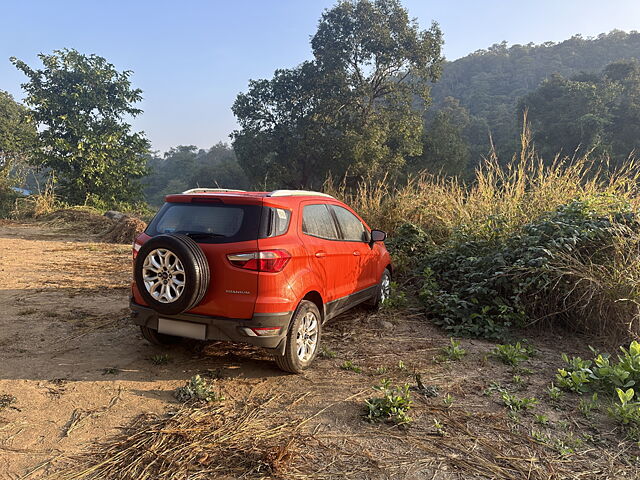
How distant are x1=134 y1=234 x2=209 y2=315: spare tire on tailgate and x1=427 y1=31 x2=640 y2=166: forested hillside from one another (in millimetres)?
35772

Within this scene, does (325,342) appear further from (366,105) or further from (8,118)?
(8,118)

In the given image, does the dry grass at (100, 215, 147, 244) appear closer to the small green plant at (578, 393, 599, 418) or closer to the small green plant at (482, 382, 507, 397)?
the small green plant at (482, 382, 507, 397)

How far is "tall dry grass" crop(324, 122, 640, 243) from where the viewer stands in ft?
19.6

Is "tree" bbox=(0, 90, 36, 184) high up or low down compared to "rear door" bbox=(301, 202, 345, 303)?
up

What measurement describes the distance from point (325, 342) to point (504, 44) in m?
88.6

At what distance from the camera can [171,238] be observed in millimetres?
3143

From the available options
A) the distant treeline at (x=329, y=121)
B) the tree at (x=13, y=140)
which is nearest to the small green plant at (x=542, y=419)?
the distant treeline at (x=329, y=121)

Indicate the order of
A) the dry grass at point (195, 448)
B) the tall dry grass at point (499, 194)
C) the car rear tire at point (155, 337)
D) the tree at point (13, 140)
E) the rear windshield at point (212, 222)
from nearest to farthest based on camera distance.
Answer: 1. the dry grass at point (195, 448)
2. the rear windshield at point (212, 222)
3. the car rear tire at point (155, 337)
4. the tall dry grass at point (499, 194)
5. the tree at point (13, 140)

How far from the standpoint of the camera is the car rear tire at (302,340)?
3.43m

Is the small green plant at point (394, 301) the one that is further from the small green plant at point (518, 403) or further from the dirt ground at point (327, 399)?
the small green plant at point (518, 403)

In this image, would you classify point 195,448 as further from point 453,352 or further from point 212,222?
point 453,352

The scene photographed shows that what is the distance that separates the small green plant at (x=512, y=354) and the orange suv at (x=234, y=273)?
1.93 m

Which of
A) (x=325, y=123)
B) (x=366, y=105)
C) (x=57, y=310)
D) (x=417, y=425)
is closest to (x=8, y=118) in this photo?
(x=325, y=123)

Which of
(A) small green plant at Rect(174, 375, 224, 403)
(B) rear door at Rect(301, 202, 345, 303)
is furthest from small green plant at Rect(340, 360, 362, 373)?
(A) small green plant at Rect(174, 375, 224, 403)
